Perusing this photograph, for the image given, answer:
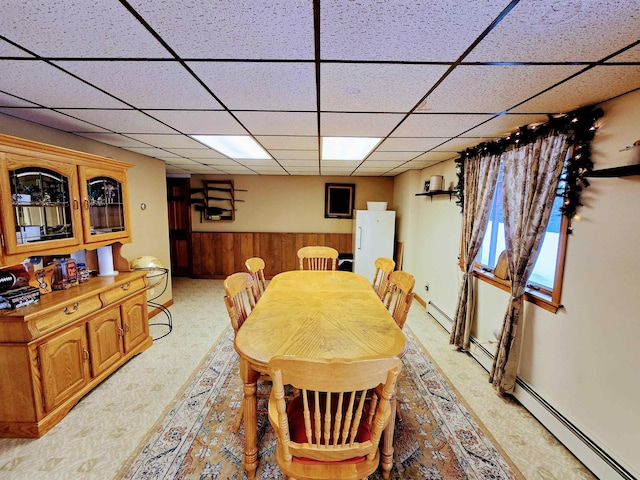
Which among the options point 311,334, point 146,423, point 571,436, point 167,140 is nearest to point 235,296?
point 311,334

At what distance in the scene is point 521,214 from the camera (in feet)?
7.20

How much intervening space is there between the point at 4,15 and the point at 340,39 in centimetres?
115

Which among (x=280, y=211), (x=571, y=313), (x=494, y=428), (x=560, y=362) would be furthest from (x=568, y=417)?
(x=280, y=211)

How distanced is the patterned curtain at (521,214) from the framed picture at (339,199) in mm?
3643

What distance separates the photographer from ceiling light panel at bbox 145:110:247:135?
6.29 ft

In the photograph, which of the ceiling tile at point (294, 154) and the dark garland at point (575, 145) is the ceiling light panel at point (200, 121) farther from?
the dark garland at point (575, 145)

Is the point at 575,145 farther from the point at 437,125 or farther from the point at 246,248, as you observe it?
the point at 246,248

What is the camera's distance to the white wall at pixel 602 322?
1.50 meters

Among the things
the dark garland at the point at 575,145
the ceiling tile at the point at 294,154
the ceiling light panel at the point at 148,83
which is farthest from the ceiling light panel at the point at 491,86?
the ceiling tile at the point at 294,154

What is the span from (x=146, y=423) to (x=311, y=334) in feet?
4.68

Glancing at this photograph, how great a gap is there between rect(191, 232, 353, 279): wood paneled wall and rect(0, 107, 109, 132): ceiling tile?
142 inches

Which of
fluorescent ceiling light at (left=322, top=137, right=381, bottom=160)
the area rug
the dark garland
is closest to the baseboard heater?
the area rug

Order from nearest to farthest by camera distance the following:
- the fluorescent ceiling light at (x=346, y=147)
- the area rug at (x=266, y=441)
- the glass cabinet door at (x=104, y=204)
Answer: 1. the area rug at (x=266, y=441)
2. the glass cabinet door at (x=104, y=204)
3. the fluorescent ceiling light at (x=346, y=147)

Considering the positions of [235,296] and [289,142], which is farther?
[289,142]
